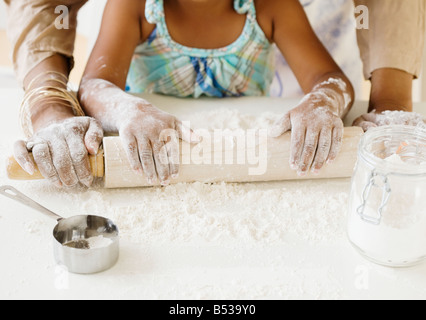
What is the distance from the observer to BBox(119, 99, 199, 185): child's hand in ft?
2.83

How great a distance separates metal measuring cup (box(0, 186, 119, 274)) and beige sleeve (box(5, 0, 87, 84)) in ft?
1.45

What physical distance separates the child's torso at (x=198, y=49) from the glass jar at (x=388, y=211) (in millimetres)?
651

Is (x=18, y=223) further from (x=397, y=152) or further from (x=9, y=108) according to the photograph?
(x=397, y=152)

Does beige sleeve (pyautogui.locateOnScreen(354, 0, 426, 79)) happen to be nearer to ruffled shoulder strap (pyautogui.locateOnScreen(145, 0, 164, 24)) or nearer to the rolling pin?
the rolling pin

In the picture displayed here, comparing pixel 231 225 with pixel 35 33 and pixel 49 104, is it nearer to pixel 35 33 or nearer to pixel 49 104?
pixel 49 104

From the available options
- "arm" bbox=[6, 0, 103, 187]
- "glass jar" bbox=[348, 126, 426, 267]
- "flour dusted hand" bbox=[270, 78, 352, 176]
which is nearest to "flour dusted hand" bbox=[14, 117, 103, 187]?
"arm" bbox=[6, 0, 103, 187]

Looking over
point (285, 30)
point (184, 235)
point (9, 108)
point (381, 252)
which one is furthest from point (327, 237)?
point (9, 108)

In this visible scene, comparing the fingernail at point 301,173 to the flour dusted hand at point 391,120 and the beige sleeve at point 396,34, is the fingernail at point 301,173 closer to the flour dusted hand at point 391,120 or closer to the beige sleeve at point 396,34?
the flour dusted hand at point 391,120

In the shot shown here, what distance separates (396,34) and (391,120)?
29 centimetres

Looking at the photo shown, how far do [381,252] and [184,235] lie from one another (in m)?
0.28

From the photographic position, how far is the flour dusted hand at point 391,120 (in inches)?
39.6

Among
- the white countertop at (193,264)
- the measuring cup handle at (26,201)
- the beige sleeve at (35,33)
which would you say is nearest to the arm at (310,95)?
the white countertop at (193,264)

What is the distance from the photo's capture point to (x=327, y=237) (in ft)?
2.54

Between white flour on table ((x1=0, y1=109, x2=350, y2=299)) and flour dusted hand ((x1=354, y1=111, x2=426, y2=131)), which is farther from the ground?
flour dusted hand ((x1=354, y1=111, x2=426, y2=131))
